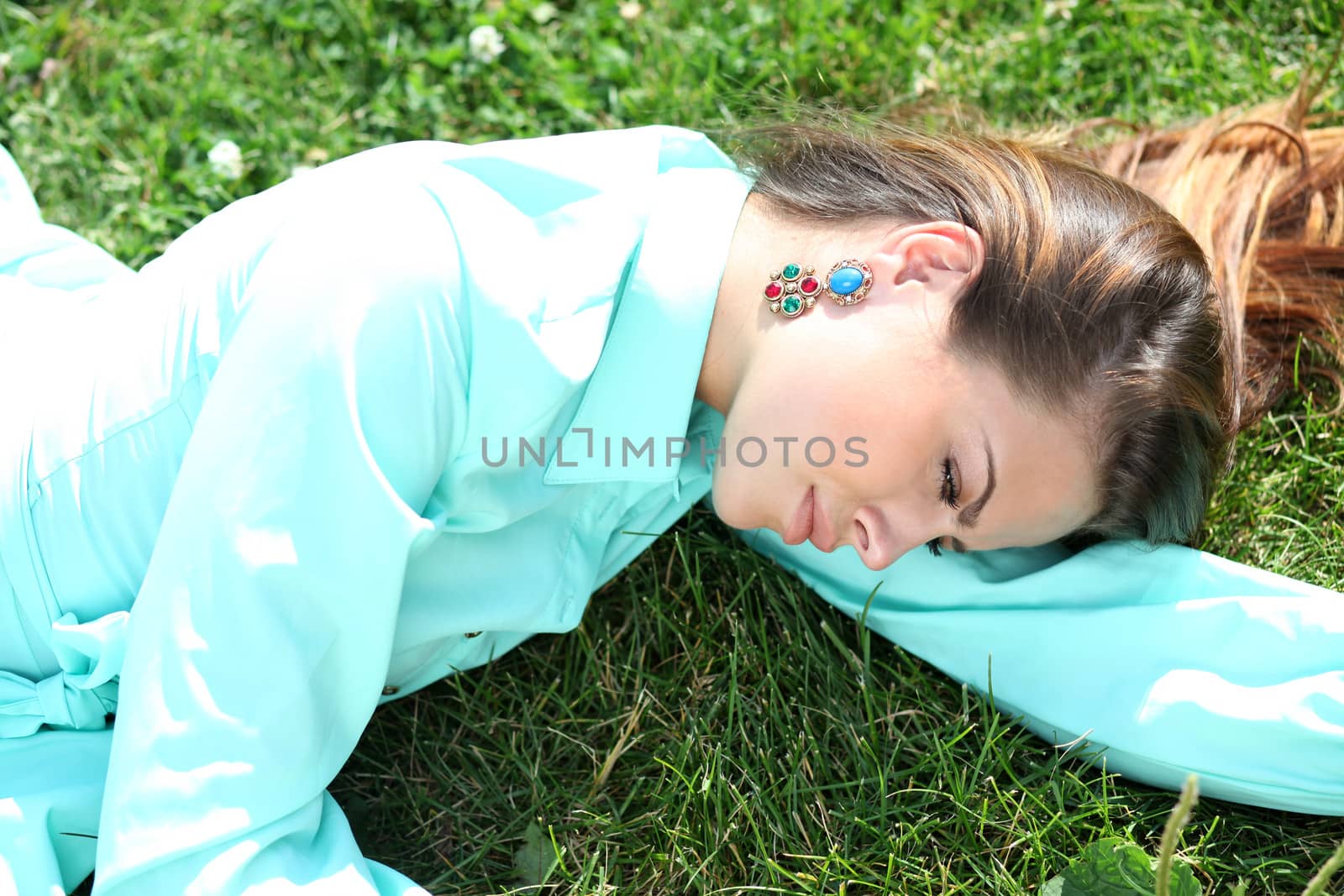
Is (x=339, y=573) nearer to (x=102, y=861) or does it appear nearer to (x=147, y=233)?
(x=102, y=861)

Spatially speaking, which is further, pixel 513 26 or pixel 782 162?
pixel 513 26

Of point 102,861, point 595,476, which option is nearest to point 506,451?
point 595,476

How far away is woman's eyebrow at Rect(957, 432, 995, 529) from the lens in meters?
2.08

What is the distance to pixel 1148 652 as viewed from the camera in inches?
96.3

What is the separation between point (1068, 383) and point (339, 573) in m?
1.36

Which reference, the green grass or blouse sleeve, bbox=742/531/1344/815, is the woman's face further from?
the green grass

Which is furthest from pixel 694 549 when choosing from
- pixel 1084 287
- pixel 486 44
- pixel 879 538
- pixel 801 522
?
pixel 486 44

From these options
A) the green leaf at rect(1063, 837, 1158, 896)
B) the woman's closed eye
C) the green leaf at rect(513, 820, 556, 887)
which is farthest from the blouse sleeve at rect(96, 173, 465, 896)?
the green leaf at rect(1063, 837, 1158, 896)

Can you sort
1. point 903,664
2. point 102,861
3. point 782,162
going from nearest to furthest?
point 102,861
point 782,162
point 903,664

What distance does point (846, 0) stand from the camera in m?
3.44

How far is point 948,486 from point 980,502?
0.22 feet

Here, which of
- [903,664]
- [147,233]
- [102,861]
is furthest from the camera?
→ [147,233]

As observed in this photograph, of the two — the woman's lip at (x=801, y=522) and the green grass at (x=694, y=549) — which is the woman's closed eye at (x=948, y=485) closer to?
the woman's lip at (x=801, y=522)

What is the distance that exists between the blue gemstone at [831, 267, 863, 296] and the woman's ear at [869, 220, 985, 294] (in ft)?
0.12
